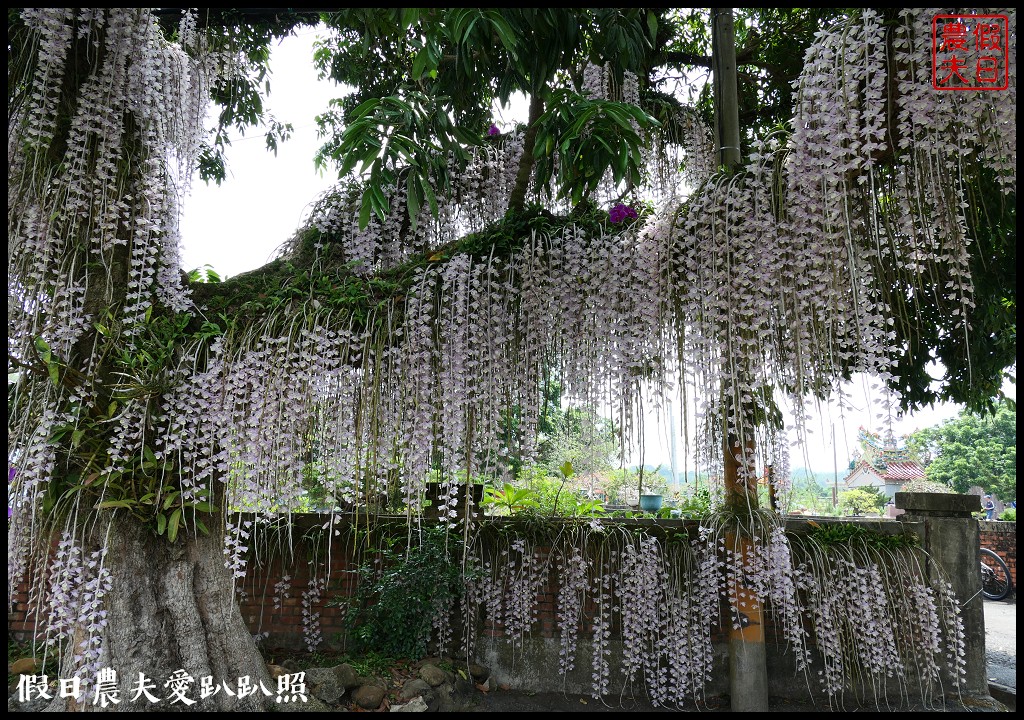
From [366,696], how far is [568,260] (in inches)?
96.1

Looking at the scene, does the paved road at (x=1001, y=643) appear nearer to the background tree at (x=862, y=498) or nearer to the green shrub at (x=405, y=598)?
the background tree at (x=862, y=498)

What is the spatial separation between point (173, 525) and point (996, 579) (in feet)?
29.0

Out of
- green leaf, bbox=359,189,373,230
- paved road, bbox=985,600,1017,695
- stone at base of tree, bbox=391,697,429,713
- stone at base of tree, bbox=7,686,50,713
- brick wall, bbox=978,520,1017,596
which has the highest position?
green leaf, bbox=359,189,373,230

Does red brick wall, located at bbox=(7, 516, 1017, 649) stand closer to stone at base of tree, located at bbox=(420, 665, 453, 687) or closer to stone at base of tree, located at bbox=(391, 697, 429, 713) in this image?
stone at base of tree, located at bbox=(420, 665, 453, 687)

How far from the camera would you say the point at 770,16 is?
4156mm

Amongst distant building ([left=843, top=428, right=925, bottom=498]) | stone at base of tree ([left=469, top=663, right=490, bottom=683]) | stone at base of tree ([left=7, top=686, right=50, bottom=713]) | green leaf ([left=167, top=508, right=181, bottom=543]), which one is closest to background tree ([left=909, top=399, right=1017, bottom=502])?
distant building ([left=843, top=428, right=925, bottom=498])

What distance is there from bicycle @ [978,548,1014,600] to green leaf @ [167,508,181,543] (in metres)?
8.40

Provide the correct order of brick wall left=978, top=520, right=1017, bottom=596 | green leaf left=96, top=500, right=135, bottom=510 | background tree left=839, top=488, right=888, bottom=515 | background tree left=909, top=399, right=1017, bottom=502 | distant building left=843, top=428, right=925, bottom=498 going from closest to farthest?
distant building left=843, top=428, right=925, bottom=498
green leaf left=96, top=500, right=135, bottom=510
brick wall left=978, top=520, right=1017, bottom=596
background tree left=839, top=488, right=888, bottom=515
background tree left=909, top=399, right=1017, bottom=502

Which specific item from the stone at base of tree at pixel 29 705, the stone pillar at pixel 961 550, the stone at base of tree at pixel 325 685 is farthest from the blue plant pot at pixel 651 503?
the stone at base of tree at pixel 29 705

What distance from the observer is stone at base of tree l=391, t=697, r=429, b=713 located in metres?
2.99

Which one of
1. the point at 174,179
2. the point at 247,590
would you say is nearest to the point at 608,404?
the point at 174,179

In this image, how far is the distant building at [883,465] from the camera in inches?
89.6

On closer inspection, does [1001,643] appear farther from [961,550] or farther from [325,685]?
[325,685]

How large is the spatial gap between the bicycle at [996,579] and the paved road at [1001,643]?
0.33 ft
